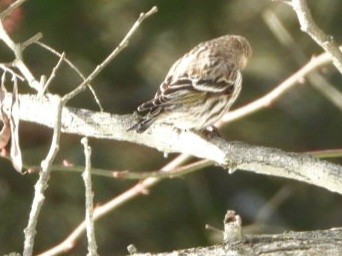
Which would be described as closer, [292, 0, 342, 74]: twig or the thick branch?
[292, 0, 342, 74]: twig

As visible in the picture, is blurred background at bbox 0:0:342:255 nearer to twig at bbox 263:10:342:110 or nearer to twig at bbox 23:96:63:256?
twig at bbox 263:10:342:110

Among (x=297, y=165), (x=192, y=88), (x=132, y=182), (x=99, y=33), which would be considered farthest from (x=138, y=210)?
(x=297, y=165)

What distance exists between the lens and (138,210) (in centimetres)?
974

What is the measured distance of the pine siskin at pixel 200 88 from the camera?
242 inches

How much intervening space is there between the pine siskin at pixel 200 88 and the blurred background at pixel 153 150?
5.83 ft

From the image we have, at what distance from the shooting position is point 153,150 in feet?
31.1

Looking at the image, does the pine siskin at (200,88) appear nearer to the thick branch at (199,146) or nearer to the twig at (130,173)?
the twig at (130,173)

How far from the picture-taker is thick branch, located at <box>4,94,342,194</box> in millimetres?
4727

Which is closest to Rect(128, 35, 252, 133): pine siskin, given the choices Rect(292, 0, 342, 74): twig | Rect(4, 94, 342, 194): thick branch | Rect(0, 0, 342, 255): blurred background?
Rect(4, 94, 342, 194): thick branch

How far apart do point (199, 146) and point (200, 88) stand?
1.52 metres

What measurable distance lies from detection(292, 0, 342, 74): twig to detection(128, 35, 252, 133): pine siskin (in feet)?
4.37

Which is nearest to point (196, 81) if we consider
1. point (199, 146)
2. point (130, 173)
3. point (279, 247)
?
point (130, 173)

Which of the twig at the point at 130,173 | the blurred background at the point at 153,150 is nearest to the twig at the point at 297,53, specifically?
the blurred background at the point at 153,150

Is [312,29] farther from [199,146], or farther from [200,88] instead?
[200,88]
